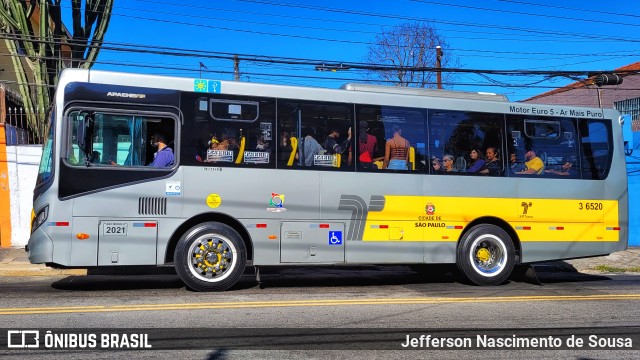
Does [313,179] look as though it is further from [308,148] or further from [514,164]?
[514,164]

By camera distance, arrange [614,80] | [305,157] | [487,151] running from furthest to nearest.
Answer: [614,80], [487,151], [305,157]

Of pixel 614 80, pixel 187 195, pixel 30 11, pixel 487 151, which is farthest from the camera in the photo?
pixel 614 80

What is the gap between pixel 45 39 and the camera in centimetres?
1431

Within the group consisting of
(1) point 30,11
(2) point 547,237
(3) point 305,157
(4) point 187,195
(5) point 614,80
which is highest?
(1) point 30,11

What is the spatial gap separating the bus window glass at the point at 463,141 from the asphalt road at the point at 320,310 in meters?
2.08

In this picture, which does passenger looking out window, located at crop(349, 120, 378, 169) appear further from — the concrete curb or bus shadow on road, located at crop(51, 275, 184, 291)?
the concrete curb

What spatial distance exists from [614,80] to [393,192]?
36.7 feet

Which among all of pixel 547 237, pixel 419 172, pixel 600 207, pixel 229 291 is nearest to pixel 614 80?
pixel 600 207

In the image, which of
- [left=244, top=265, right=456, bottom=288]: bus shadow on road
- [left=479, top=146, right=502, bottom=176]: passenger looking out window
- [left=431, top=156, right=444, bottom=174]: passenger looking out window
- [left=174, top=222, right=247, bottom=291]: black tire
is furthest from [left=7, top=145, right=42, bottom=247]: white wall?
[left=479, top=146, right=502, bottom=176]: passenger looking out window

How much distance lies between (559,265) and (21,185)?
13.1m

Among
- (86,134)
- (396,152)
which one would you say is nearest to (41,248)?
(86,134)

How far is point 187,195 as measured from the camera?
8453 millimetres

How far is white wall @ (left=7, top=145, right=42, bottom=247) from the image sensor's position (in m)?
13.9

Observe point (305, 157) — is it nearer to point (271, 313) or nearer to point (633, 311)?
point (271, 313)
